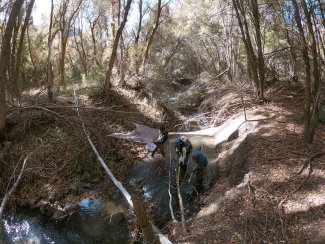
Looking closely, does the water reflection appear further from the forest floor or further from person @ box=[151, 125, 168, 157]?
person @ box=[151, 125, 168, 157]

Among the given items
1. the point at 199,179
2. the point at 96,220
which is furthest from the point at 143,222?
the point at 199,179

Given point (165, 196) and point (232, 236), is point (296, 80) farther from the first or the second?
point (232, 236)

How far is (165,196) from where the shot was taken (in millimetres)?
8977

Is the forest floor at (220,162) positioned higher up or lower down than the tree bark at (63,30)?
lower down

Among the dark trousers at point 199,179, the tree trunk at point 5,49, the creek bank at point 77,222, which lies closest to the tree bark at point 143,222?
the creek bank at point 77,222

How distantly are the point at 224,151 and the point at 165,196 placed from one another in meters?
2.83

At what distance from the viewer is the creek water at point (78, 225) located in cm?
771

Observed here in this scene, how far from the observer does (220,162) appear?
396 inches

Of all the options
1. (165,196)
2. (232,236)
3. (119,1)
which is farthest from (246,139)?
(119,1)

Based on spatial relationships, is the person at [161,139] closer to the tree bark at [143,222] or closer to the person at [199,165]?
the person at [199,165]

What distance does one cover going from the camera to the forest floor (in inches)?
238

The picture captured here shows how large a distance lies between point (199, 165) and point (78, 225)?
355 cm

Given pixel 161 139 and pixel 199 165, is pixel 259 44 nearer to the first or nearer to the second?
pixel 161 139

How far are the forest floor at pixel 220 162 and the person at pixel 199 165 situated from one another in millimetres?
570
